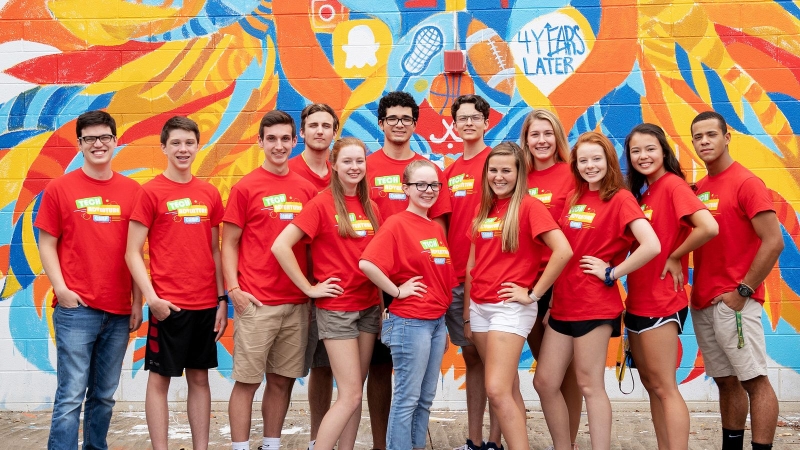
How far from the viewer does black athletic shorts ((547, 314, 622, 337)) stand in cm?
427

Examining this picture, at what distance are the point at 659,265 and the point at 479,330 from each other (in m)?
1.06

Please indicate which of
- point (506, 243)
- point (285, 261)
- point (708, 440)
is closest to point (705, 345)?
point (708, 440)

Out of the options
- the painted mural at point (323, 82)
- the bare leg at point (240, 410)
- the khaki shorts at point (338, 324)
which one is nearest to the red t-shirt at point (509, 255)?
the khaki shorts at point (338, 324)

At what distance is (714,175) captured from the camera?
15.6 ft

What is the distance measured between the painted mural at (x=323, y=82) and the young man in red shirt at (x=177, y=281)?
1.77m

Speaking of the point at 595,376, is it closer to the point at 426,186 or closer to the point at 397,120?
the point at 426,186

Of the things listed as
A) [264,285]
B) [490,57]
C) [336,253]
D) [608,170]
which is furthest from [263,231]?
[490,57]

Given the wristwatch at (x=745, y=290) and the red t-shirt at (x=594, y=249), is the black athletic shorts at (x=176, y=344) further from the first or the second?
the wristwatch at (x=745, y=290)

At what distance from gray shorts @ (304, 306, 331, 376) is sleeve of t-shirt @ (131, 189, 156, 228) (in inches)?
43.2

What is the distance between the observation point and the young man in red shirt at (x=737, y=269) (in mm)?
4508

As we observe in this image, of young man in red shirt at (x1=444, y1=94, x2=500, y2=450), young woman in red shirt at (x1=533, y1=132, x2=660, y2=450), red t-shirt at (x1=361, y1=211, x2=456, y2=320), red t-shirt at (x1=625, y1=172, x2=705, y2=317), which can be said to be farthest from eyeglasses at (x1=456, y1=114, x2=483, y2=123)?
red t-shirt at (x1=625, y1=172, x2=705, y2=317)

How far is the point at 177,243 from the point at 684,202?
2.86 meters

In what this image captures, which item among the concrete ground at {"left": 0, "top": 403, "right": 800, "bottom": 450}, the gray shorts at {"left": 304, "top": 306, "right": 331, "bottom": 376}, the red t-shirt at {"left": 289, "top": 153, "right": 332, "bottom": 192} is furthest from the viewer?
the concrete ground at {"left": 0, "top": 403, "right": 800, "bottom": 450}

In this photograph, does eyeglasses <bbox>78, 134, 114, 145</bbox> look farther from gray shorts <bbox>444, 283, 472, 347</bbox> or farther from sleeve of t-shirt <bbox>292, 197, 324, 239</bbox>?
gray shorts <bbox>444, 283, 472, 347</bbox>
